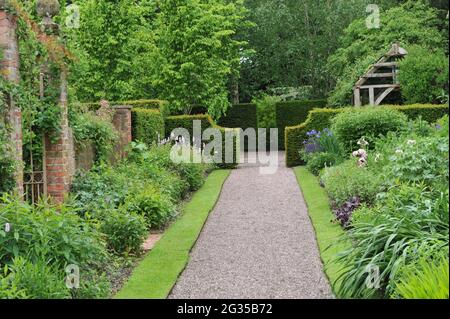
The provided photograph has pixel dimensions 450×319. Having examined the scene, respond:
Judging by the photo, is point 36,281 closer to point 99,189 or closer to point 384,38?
point 99,189

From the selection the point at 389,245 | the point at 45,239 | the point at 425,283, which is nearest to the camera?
the point at 425,283

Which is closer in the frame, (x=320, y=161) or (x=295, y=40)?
(x=320, y=161)

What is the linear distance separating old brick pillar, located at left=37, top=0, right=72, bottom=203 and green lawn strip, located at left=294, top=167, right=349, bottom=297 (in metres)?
3.60

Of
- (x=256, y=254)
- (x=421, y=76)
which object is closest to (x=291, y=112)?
(x=421, y=76)

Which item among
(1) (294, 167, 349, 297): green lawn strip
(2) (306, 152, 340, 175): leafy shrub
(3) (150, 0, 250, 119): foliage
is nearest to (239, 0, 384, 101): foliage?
(3) (150, 0, 250, 119): foliage

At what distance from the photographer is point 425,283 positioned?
4391 mm

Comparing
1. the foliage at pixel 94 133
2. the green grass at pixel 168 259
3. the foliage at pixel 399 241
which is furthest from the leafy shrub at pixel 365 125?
the foliage at pixel 399 241

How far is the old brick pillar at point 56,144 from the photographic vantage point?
8.92 meters

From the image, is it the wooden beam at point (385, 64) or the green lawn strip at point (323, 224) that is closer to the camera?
the green lawn strip at point (323, 224)

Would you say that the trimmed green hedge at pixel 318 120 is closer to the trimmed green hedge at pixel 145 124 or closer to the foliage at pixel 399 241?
the trimmed green hedge at pixel 145 124

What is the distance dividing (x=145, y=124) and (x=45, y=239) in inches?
414

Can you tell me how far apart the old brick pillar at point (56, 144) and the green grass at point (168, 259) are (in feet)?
5.31

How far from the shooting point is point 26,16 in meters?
8.08
